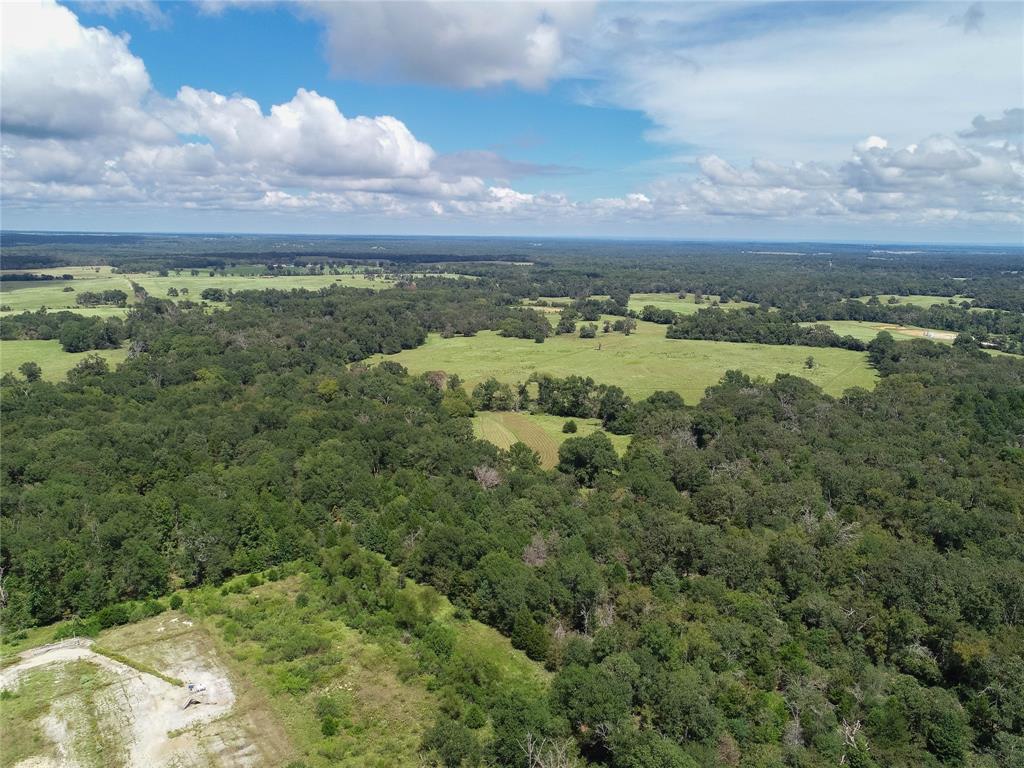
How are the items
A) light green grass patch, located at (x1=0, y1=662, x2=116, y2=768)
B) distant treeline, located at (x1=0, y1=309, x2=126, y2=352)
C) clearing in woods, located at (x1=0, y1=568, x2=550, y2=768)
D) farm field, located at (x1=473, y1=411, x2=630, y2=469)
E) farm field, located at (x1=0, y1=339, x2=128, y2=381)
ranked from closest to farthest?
1. light green grass patch, located at (x1=0, y1=662, x2=116, y2=768)
2. clearing in woods, located at (x1=0, y1=568, x2=550, y2=768)
3. farm field, located at (x1=473, y1=411, x2=630, y2=469)
4. farm field, located at (x1=0, y1=339, x2=128, y2=381)
5. distant treeline, located at (x1=0, y1=309, x2=126, y2=352)

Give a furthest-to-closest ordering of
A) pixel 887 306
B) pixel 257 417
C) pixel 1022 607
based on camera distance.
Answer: pixel 887 306 → pixel 257 417 → pixel 1022 607

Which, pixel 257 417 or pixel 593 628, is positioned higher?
pixel 257 417

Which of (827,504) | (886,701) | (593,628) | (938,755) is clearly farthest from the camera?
(827,504)

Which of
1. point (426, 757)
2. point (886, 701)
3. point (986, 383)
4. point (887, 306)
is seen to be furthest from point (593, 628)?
point (887, 306)

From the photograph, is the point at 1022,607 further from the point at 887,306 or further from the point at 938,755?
the point at 887,306

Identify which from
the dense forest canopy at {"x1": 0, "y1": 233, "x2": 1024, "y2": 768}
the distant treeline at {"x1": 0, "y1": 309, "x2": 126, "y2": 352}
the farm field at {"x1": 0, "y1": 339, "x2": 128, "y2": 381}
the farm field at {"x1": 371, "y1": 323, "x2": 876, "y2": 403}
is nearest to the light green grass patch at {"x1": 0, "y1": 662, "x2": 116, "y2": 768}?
the dense forest canopy at {"x1": 0, "y1": 233, "x2": 1024, "y2": 768}

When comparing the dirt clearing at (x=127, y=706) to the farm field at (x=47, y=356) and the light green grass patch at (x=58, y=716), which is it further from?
the farm field at (x=47, y=356)

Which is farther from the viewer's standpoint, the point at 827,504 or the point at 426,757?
the point at 827,504

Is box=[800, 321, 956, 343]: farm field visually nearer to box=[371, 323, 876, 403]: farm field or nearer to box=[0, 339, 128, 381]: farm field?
box=[371, 323, 876, 403]: farm field

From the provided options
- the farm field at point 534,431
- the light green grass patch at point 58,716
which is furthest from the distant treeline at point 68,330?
the light green grass patch at point 58,716
